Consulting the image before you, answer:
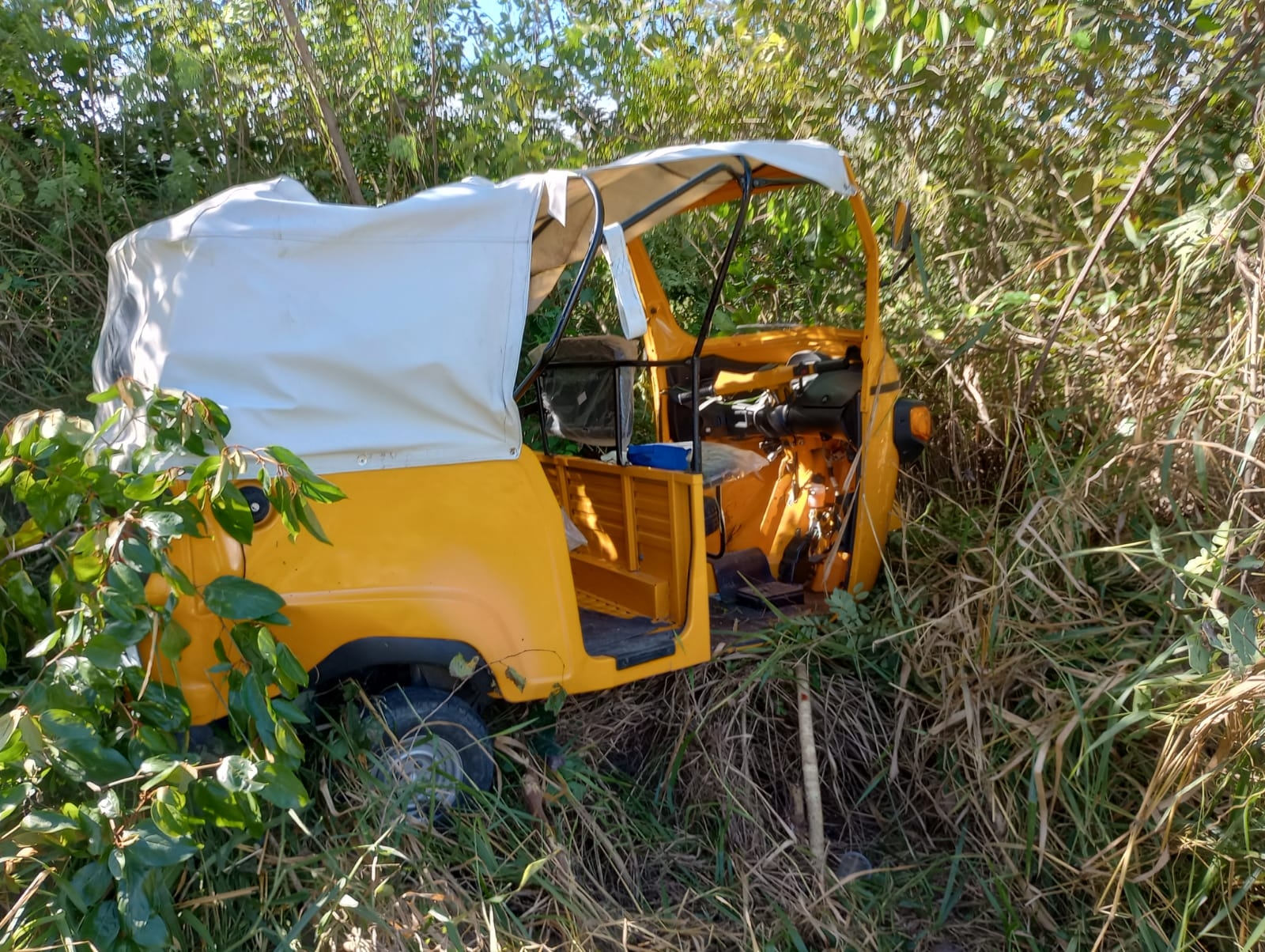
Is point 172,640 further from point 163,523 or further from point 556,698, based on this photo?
point 556,698

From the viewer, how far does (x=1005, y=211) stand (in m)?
4.84

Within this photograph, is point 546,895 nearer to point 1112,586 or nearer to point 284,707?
point 284,707

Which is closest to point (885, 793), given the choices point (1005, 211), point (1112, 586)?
point (1112, 586)

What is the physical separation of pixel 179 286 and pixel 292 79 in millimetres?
3891

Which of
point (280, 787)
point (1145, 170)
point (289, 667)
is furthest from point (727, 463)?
point (280, 787)

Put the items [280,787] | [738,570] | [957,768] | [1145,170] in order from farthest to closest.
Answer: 1. [738,570]
2. [1145,170]
3. [957,768]
4. [280,787]

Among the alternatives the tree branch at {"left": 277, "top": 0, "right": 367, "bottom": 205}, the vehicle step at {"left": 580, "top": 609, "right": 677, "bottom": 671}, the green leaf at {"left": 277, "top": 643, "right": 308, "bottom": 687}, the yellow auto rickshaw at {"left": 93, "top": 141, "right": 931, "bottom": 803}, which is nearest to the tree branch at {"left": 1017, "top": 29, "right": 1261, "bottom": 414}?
the yellow auto rickshaw at {"left": 93, "top": 141, "right": 931, "bottom": 803}

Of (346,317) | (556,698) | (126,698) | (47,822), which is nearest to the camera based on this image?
(47,822)

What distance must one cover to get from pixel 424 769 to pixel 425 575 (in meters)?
0.60

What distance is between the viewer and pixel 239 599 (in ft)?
7.17

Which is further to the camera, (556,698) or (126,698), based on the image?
(556,698)

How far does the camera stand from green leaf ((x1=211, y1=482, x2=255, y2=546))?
2.11 metres

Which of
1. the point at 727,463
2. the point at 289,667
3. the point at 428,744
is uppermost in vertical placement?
the point at 289,667

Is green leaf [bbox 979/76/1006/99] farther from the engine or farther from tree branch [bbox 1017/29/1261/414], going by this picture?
the engine
